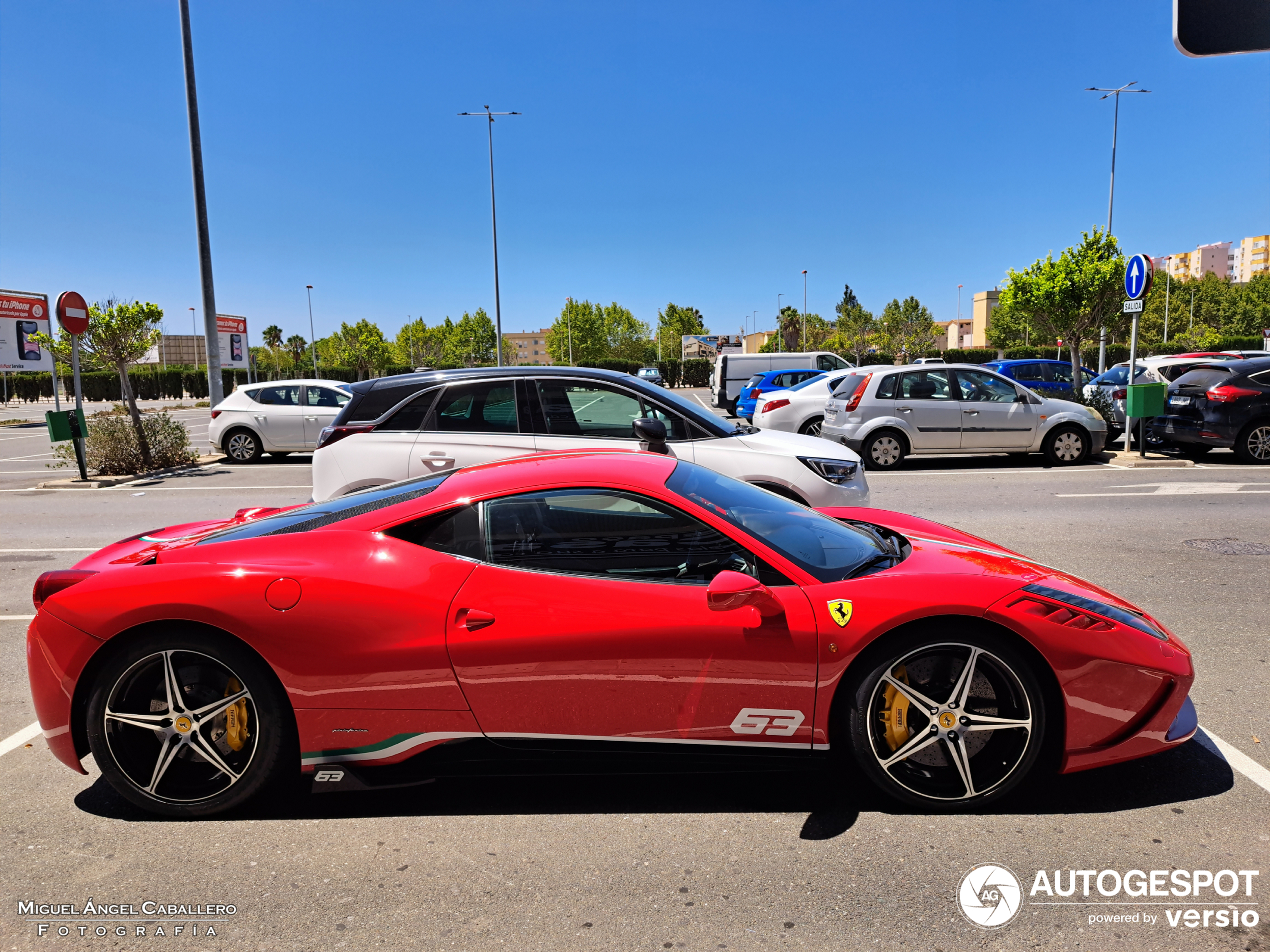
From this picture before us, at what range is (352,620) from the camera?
9.55 ft

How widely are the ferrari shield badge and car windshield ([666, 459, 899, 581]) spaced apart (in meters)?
0.12

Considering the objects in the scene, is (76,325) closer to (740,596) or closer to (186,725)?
(186,725)

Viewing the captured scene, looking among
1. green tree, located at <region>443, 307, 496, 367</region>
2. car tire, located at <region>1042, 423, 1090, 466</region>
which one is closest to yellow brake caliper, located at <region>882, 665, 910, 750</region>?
car tire, located at <region>1042, 423, 1090, 466</region>

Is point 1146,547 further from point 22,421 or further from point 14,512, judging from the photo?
point 22,421

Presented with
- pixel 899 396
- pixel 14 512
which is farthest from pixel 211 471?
pixel 899 396

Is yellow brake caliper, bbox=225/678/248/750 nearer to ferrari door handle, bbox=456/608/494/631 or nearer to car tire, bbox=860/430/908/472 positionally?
ferrari door handle, bbox=456/608/494/631

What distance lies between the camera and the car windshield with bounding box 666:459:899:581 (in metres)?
3.12

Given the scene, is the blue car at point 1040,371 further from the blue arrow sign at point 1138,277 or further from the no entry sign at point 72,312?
the no entry sign at point 72,312

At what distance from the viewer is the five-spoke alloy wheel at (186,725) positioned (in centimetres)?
295

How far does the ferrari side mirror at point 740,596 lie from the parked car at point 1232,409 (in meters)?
12.7

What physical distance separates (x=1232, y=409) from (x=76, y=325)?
17.1 m

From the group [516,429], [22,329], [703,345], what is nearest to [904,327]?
[703,345]

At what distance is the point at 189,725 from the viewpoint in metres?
2.98

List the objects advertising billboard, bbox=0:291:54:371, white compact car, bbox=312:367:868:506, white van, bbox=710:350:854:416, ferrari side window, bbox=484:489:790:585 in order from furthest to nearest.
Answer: advertising billboard, bbox=0:291:54:371
white van, bbox=710:350:854:416
white compact car, bbox=312:367:868:506
ferrari side window, bbox=484:489:790:585
